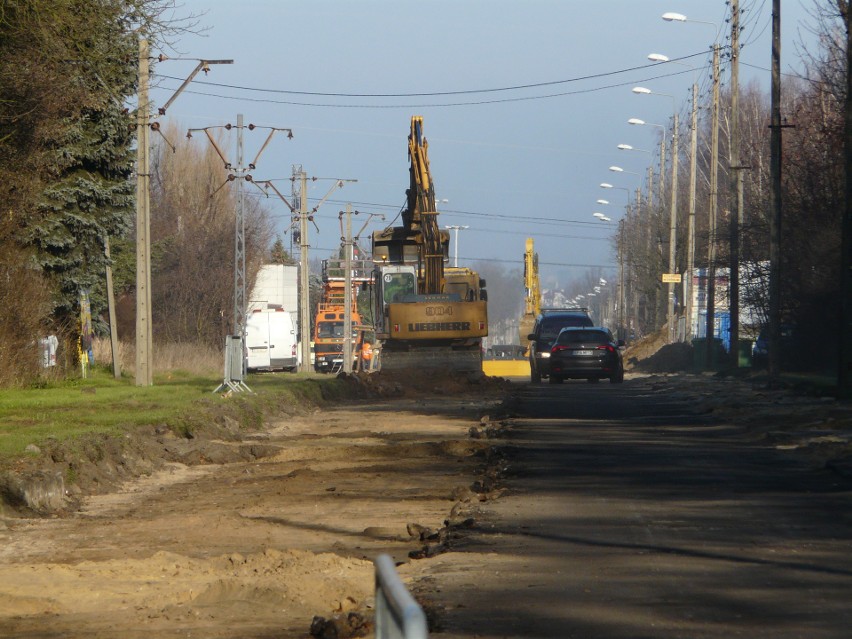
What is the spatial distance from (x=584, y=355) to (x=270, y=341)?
18730mm

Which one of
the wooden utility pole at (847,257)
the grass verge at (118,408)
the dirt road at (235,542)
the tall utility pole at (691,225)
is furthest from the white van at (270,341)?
the dirt road at (235,542)

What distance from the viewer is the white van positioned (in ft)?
175

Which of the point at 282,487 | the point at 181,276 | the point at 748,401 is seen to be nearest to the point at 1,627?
the point at 282,487

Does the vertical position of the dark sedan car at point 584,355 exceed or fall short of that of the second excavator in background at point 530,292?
it falls short

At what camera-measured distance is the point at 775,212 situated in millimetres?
32469

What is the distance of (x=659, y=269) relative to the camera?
246ft

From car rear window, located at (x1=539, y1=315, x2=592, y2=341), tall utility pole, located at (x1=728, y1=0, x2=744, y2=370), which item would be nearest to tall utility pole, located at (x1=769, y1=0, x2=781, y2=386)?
tall utility pole, located at (x1=728, y1=0, x2=744, y2=370)

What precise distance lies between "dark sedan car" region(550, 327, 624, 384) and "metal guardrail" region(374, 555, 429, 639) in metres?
35.2

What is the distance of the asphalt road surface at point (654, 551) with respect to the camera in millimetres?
6984

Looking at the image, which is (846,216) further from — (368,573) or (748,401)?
(368,573)

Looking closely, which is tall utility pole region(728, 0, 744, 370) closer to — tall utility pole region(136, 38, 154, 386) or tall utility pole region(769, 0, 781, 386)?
tall utility pole region(769, 0, 781, 386)

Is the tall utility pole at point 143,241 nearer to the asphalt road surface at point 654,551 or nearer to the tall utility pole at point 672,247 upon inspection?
the asphalt road surface at point 654,551

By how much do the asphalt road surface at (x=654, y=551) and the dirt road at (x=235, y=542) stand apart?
2.16 ft

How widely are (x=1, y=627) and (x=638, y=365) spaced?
53.3 metres
